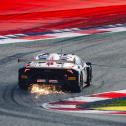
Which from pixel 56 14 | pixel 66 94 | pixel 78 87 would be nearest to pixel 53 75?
pixel 66 94

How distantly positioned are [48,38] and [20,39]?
53.2 inches

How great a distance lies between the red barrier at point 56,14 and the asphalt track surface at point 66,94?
286cm

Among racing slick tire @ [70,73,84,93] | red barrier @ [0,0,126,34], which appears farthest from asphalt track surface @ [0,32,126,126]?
red barrier @ [0,0,126,34]

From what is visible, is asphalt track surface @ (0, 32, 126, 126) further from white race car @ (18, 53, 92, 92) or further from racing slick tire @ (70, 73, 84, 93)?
white race car @ (18, 53, 92, 92)

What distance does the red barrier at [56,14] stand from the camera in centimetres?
3425

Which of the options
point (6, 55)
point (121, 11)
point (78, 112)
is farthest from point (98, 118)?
point (121, 11)

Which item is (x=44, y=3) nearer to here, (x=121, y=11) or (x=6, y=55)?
(x=121, y=11)

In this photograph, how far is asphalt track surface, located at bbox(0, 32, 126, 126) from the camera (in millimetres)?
16180

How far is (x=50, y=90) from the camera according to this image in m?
20.0

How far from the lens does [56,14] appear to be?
3725 centimetres

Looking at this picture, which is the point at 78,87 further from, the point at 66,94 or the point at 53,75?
the point at 53,75

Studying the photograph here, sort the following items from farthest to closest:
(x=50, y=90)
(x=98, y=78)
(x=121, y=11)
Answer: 1. (x=121, y=11)
2. (x=98, y=78)
3. (x=50, y=90)

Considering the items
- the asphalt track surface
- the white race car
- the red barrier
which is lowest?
the asphalt track surface

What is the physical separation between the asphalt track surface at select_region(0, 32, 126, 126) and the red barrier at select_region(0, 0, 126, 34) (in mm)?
2864
